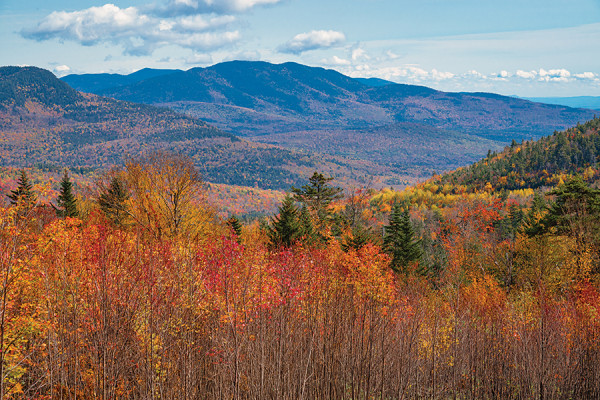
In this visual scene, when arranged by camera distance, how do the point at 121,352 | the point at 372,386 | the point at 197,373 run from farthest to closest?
the point at 372,386 < the point at 197,373 < the point at 121,352

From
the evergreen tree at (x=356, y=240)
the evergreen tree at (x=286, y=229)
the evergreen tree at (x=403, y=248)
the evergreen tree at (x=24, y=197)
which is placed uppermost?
the evergreen tree at (x=24, y=197)

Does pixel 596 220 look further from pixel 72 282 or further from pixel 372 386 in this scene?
pixel 72 282

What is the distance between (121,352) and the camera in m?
13.3

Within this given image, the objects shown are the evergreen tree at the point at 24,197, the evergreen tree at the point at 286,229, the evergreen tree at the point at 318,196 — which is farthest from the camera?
the evergreen tree at the point at 318,196

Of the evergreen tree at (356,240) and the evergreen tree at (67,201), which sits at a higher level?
the evergreen tree at (67,201)

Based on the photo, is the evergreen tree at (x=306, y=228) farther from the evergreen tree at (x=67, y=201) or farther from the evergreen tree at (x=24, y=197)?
the evergreen tree at (x=67, y=201)

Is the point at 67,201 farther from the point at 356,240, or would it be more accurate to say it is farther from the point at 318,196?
the point at 356,240


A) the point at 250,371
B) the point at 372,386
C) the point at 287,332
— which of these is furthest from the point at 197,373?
the point at 372,386

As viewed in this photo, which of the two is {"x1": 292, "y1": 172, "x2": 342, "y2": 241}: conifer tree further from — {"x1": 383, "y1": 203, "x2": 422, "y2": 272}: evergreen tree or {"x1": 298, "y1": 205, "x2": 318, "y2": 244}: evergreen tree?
{"x1": 383, "y1": 203, "x2": 422, "y2": 272}: evergreen tree

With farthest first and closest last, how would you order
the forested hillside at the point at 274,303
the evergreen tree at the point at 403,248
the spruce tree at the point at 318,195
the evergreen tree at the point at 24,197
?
the spruce tree at the point at 318,195, the evergreen tree at the point at 403,248, the forested hillside at the point at 274,303, the evergreen tree at the point at 24,197

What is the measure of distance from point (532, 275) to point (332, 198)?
2353 cm

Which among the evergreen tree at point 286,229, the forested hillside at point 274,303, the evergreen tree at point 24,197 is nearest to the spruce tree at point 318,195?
the forested hillside at point 274,303

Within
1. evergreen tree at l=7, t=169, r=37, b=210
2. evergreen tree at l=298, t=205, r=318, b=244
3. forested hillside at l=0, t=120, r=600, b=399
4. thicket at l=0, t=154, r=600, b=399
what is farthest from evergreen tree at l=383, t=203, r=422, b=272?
evergreen tree at l=7, t=169, r=37, b=210

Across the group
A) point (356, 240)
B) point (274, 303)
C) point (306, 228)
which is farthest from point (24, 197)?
point (306, 228)
